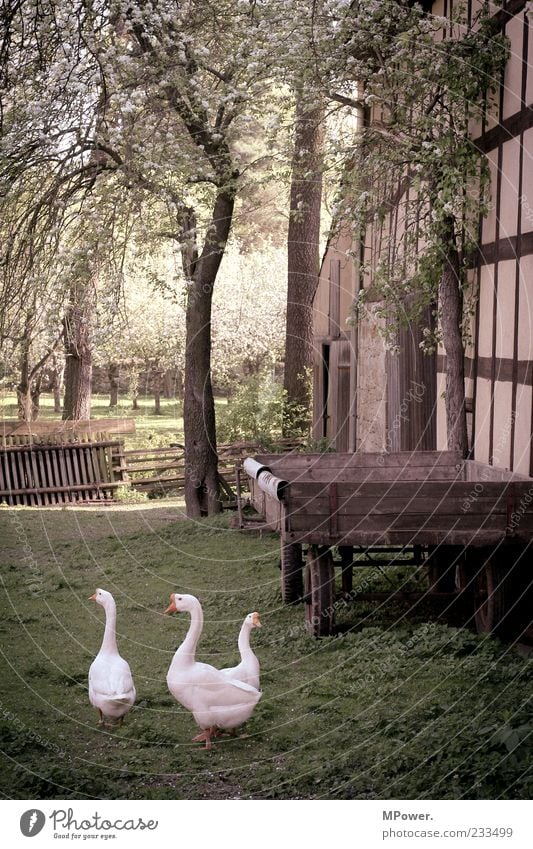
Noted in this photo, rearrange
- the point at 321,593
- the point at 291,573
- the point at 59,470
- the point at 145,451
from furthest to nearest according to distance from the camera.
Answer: the point at 145,451 < the point at 59,470 < the point at 291,573 < the point at 321,593

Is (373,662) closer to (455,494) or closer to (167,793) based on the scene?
A: (455,494)

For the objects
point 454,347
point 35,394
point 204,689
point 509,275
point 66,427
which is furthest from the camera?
point 35,394

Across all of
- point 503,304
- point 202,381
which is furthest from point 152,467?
point 503,304

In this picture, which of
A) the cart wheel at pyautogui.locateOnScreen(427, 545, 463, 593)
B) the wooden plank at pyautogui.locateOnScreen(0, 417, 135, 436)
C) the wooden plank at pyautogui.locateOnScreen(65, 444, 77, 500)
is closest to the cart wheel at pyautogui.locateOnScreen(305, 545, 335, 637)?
the cart wheel at pyautogui.locateOnScreen(427, 545, 463, 593)

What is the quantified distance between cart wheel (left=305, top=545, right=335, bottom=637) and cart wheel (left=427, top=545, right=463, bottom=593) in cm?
114

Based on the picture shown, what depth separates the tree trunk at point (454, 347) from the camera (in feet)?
34.8

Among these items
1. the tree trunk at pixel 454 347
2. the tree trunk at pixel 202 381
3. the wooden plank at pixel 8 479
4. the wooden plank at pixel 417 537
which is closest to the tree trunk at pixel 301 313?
the tree trunk at pixel 202 381

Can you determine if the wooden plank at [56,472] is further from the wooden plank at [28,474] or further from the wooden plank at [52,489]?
the wooden plank at [28,474]

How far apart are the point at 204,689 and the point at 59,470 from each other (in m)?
15.9

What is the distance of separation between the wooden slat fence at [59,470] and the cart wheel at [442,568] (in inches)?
500

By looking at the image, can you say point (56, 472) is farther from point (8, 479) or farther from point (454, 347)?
point (454, 347)

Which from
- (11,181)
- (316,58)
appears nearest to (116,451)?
(11,181)

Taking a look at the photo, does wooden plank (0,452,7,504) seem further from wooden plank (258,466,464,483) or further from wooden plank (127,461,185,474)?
wooden plank (258,466,464,483)

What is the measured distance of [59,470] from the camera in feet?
72.1
